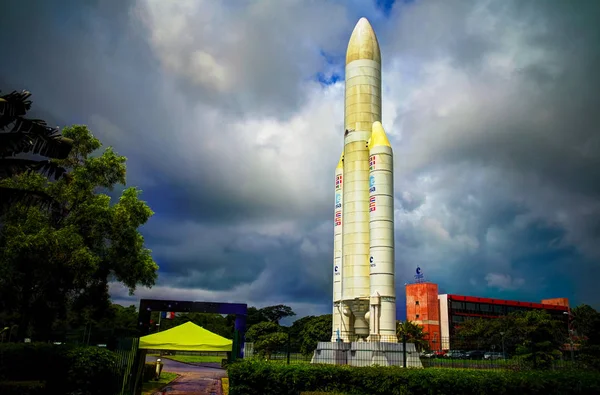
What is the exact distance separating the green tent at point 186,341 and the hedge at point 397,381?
1442 mm

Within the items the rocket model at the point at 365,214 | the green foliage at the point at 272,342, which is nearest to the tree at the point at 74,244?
the rocket model at the point at 365,214

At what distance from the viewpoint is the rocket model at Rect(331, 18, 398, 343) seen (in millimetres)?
31453

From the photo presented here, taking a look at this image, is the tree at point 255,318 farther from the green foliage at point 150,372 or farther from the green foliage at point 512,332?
the green foliage at point 150,372

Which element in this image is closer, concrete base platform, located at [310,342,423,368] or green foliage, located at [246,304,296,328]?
concrete base platform, located at [310,342,423,368]

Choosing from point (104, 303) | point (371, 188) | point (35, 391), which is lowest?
point (35, 391)

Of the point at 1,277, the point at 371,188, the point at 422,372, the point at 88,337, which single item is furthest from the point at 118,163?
the point at 422,372

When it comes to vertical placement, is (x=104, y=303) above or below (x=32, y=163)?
below

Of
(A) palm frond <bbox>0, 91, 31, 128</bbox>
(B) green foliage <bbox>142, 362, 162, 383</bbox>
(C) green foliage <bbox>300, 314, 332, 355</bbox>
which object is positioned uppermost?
(A) palm frond <bbox>0, 91, 31, 128</bbox>

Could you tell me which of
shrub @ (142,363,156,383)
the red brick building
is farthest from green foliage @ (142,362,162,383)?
the red brick building

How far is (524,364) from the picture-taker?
21469 millimetres

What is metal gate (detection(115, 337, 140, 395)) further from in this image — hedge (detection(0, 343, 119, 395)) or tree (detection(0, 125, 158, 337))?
tree (detection(0, 125, 158, 337))

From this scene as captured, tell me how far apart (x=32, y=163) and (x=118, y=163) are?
544 inches

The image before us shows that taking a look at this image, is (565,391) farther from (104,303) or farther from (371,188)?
(104,303)

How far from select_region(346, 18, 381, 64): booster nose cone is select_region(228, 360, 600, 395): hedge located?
2517 cm
